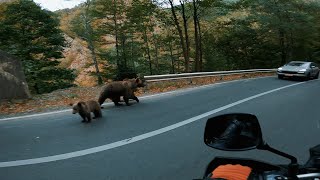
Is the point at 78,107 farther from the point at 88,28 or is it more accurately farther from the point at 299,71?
the point at 88,28

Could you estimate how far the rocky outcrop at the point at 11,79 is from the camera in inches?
545

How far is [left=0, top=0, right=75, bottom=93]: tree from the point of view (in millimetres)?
28141

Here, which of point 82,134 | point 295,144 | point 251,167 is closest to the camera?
point 251,167

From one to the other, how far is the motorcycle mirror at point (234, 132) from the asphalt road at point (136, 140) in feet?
10.6

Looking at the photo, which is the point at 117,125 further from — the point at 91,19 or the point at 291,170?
the point at 91,19

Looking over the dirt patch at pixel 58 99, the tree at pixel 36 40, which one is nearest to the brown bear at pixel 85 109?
the dirt patch at pixel 58 99

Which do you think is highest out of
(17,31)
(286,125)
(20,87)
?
(17,31)

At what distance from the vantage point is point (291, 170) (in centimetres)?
252

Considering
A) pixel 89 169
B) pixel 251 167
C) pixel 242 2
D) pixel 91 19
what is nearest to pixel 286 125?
pixel 89 169

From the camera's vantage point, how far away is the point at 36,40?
2992 centimetres

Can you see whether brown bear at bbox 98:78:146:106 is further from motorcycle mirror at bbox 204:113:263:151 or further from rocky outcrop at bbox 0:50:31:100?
motorcycle mirror at bbox 204:113:263:151

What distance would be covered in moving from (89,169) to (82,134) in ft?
8.67

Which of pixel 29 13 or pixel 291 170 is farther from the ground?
pixel 29 13

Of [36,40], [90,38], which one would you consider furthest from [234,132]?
[90,38]
